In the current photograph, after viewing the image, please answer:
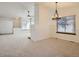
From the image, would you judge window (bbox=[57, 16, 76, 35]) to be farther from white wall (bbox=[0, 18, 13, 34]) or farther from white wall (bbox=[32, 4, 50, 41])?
white wall (bbox=[0, 18, 13, 34])

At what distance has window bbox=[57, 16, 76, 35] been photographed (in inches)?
161

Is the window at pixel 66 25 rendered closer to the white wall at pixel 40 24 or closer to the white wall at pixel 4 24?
the white wall at pixel 40 24

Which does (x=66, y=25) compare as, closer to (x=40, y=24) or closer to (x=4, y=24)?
(x=40, y=24)

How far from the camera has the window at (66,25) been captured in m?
4.08

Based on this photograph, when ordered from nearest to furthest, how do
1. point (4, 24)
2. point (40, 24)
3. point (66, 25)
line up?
point (66, 25)
point (40, 24)
point (4, 24)

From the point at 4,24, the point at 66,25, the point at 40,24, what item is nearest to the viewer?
the point at 66,25

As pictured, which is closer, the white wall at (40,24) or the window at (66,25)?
the window at (66,25)

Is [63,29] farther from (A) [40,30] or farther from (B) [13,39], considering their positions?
(B) [13,39]

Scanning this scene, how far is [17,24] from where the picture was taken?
3.65 m

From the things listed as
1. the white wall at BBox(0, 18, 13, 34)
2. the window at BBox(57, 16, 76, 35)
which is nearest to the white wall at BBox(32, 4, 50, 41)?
the window at BBox(57, 16, 76, 35)

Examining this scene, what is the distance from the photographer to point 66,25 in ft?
13.4

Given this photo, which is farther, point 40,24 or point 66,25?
point 40,24

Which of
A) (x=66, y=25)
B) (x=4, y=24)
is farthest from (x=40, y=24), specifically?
(x=4, y=24)

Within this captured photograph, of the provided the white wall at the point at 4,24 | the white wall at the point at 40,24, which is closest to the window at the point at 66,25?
the white wall at the point at 40,24
